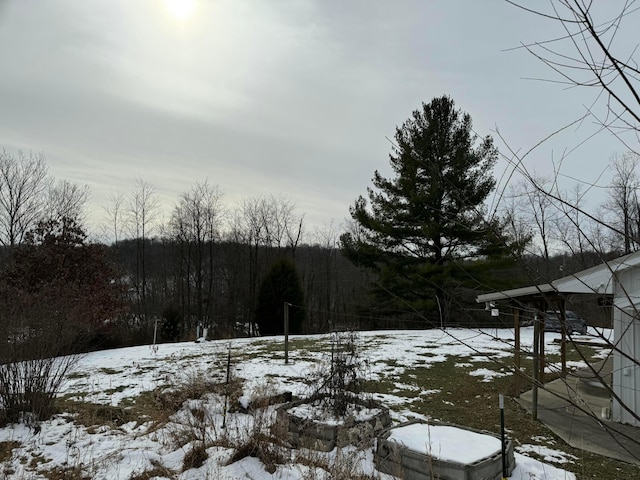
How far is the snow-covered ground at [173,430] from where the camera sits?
15.0ft

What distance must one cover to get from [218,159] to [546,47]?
600 inches

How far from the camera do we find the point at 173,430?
220 inches

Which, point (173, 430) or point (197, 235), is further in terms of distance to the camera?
point (197, 235)

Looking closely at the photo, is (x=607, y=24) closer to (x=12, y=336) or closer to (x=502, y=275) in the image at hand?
(x=12, y=336)

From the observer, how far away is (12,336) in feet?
20.6

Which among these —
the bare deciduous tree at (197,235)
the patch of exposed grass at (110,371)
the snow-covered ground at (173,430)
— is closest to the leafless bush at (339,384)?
the snow-covered ground at (173,430)

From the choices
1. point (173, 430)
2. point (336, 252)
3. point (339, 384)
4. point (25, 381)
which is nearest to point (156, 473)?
point (173, 430)

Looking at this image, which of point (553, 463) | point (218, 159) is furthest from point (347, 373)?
point (218, 159)

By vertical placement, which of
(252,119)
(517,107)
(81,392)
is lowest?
(81,392)

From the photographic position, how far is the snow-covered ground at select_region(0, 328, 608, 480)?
4.57m

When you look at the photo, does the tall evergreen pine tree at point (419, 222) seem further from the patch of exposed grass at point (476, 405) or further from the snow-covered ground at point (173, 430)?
the patch of exposed grass at point (476, 405)

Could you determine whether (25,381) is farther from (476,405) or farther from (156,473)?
(476,405)

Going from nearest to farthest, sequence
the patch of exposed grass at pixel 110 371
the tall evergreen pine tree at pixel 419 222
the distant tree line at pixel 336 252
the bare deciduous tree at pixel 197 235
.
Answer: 1. the distant tree line at pixel 336 252
2. the patch of exposed grass at pixel 110 371
3. the tall evergreen pine tree at pixel 419 222
4. the bare deciduous tree at pixel 197 235

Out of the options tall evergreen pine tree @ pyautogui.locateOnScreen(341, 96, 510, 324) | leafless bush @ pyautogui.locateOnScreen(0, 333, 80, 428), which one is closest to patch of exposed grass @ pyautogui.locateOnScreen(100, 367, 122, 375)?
leafless bush @ pyautogui.locateOnScreen(0, 333, 80, 428)
